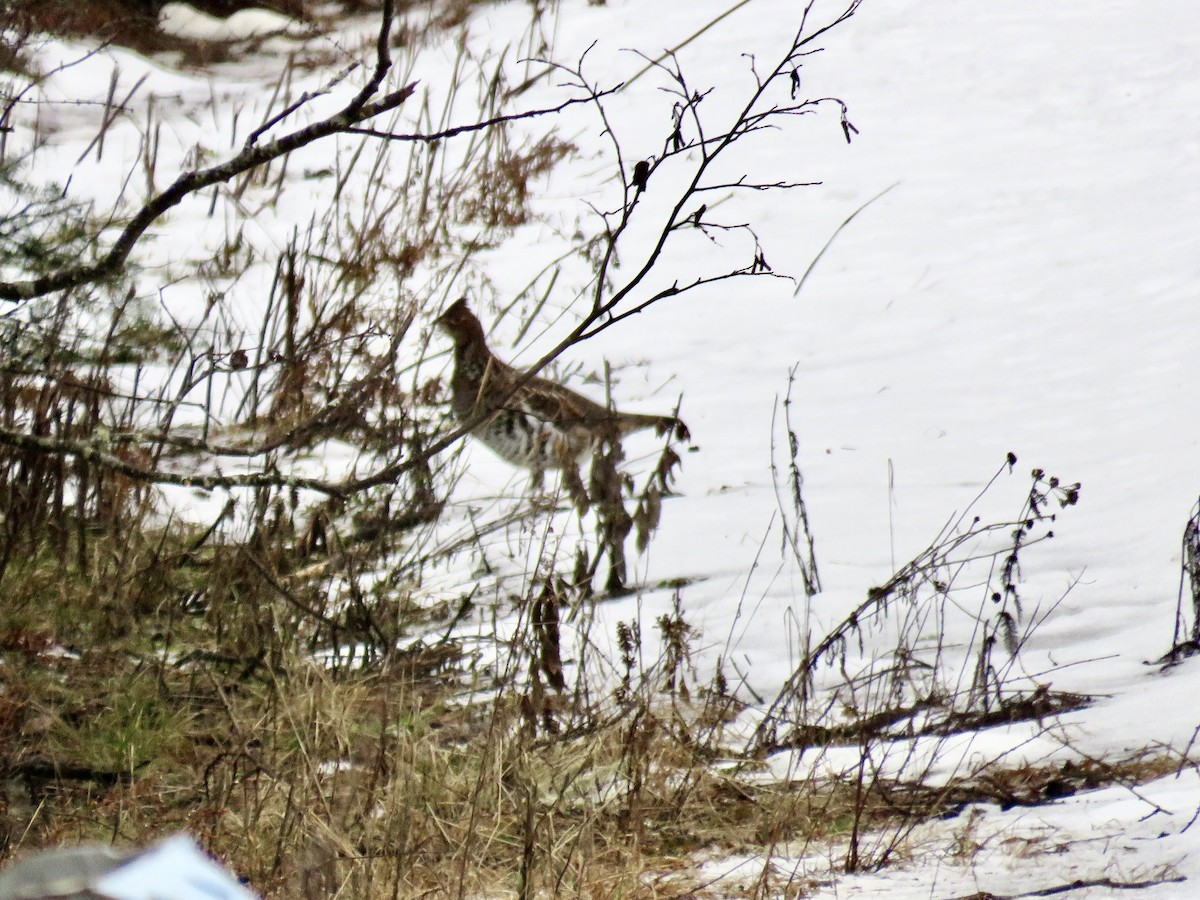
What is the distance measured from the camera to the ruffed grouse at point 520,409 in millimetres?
5383

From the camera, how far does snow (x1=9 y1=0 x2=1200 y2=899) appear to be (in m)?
3.62

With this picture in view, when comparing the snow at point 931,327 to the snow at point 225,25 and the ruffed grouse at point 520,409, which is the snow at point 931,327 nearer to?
the snow at point 225,25

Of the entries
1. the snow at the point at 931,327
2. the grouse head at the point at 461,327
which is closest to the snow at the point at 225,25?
the snow at the point at 931,327

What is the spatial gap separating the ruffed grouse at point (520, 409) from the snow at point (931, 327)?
279mm

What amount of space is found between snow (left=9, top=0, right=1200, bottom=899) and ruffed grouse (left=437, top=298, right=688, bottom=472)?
279 millimetres

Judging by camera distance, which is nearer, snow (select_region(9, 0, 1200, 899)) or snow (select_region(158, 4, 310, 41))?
snow (select_region(9, 0, 1200, 899))

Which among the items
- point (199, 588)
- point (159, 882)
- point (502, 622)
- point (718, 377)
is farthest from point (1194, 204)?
point (159, 882)

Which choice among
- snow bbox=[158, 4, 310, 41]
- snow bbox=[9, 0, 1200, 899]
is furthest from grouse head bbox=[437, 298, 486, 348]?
snow bbox=[158, 4, 310, 41]

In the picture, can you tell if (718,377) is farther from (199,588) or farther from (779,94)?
(779,94)

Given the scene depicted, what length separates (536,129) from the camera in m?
9.59

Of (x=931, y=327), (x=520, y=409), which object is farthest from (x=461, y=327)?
(x=931, y=327)

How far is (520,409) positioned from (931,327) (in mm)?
2418

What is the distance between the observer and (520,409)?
5422 mm

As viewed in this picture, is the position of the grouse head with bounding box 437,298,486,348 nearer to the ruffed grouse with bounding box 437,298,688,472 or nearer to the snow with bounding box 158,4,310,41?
the ruffed grouse with bounding box 437,298,688,472
